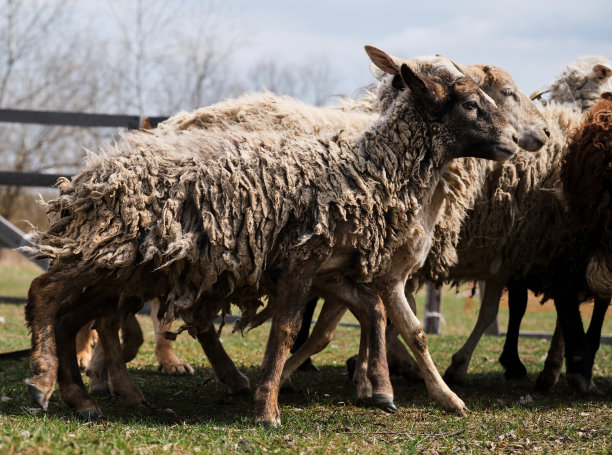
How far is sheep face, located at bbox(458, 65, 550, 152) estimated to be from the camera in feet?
19.4

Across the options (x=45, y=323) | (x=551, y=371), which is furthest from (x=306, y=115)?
(x=551, y=371)

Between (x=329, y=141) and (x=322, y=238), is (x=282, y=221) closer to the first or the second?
(x=322, y=238)

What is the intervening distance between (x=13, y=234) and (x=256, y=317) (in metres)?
5.69

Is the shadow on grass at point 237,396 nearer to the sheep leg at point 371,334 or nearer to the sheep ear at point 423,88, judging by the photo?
the sheep leg at point 371,334

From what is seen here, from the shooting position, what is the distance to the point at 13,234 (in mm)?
9633

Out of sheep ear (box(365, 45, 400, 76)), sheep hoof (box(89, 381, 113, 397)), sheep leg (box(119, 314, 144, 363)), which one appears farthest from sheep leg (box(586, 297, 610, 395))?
sheep hoof (box(89, 381, 113, 397))

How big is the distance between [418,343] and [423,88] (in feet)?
5.85

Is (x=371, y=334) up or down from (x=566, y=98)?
down

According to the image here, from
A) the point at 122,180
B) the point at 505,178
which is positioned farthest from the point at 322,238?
the point at 505,178

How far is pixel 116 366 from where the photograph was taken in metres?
5.13

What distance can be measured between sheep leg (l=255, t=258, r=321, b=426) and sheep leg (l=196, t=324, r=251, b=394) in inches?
47.2

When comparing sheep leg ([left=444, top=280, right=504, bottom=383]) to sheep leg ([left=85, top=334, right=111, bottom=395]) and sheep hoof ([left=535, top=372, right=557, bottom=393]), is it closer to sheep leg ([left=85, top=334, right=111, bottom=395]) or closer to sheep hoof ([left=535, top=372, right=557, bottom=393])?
sheep hoof ([left=535, top=372, right=557, bottom=393])

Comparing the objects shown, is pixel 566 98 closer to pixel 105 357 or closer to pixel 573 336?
pixel 573 336

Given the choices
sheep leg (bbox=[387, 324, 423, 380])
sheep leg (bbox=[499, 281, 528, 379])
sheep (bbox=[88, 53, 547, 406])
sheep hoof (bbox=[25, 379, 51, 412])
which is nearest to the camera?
sheep hoof (bbox=[25, 379, 51, 412])
